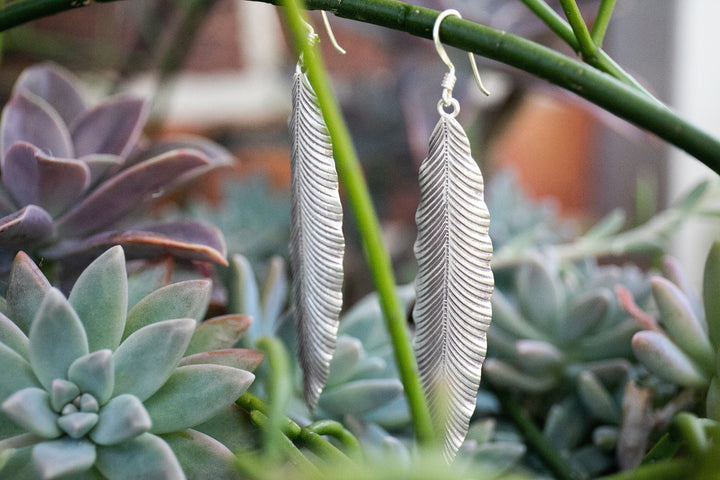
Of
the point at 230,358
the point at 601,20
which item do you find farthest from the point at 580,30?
the point at 230,358

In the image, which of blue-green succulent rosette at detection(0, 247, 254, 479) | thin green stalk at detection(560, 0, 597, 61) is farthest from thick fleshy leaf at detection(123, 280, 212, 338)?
thin green stalk at detection(560, 0, 597, 61)

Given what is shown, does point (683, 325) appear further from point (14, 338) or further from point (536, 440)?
point (14, 338)

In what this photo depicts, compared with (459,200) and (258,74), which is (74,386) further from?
(258,74)

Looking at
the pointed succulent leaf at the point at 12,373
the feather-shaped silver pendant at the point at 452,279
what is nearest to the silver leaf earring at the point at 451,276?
the feather-shaped silver pendant at the point at 452,279

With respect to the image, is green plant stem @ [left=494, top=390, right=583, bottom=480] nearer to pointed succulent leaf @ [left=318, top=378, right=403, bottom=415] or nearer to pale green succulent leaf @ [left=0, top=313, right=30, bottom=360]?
pointed succulent leaf @ [left=318, top=378, right=403, bottom=415]

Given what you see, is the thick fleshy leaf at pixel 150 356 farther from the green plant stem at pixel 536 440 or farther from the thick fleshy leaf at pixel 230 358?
the green plant stem at pixel 536 440

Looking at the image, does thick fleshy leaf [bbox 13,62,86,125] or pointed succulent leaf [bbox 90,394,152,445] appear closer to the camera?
pointed succulent leaf [bbox 90,394,152,445]

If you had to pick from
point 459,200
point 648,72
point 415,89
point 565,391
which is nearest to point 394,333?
point 459,200
